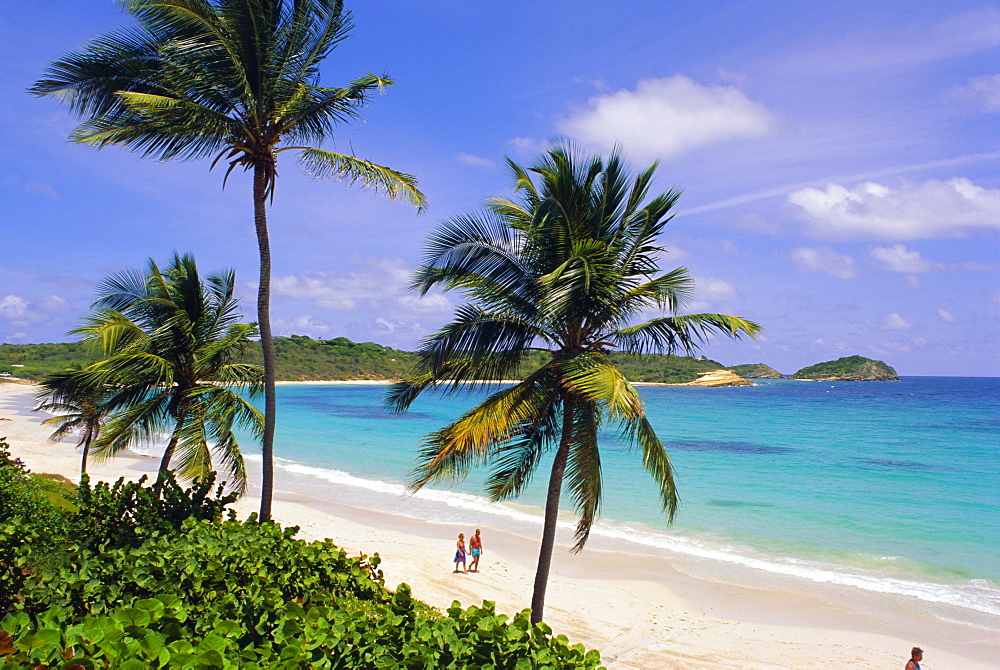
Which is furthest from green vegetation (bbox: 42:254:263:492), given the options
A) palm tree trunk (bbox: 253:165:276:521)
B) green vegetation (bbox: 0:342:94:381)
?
green vegetation (bbox: 0:342:94:381)

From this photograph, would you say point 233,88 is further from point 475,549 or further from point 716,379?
point 716,379

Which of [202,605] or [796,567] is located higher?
[202,605]

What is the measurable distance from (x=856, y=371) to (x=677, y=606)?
198 m

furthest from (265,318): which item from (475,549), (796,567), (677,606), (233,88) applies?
(796,567)

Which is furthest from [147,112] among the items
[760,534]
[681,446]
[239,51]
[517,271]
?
[681,446]

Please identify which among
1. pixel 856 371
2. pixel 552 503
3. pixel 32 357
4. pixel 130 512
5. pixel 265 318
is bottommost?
pixel 32 357

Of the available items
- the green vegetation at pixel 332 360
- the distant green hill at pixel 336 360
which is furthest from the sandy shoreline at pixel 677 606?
the green vegetation at pixel 332 360

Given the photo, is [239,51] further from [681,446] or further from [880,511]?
[681,446]

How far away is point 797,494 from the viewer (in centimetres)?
2755

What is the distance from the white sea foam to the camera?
14.9 meters

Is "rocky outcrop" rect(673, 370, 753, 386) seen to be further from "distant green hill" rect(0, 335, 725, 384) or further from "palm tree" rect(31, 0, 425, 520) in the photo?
"palm tree" rect(31, 0, 425, 520)

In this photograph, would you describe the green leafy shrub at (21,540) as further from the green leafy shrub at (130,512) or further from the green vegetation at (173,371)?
the green vegetation at (173,371)

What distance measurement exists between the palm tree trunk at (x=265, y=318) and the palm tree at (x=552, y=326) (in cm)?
222

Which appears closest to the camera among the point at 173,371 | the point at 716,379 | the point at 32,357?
the point at 173,371
